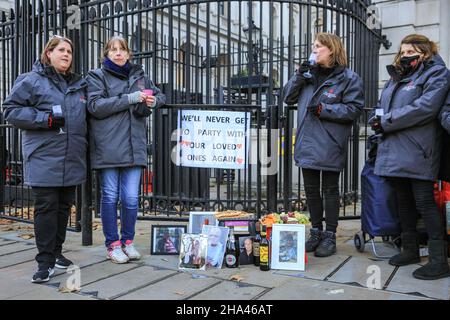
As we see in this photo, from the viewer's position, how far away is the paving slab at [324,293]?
3.08m

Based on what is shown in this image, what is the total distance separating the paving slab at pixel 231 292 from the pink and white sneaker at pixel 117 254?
3.38 ft

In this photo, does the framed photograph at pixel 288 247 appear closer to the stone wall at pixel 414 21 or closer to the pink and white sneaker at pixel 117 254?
the pink and white sneaker at pixel 117 254

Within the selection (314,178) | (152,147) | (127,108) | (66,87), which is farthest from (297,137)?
(152,147)

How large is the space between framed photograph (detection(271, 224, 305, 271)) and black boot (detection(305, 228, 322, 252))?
584mm

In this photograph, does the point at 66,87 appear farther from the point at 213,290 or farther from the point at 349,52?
the point at 349,52

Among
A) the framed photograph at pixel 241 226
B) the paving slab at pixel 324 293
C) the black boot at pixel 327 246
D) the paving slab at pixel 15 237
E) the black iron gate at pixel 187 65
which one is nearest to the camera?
the paving slab at pixel 324 293

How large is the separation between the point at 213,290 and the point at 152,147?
375 cm

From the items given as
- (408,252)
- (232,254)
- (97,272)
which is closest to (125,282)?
(97,272)

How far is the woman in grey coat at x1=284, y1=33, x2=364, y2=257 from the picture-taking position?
13.4 ft

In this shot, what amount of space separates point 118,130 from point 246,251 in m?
1.51

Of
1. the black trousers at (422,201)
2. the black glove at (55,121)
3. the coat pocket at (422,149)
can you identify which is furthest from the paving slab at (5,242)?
the coat pocket at (422,149)

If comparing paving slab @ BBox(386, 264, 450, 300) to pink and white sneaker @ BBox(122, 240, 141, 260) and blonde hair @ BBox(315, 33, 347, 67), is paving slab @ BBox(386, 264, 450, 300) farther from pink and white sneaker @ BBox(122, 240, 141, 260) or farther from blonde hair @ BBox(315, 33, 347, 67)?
pink and white sneaker @ BBox(122, 240, 141, 260)

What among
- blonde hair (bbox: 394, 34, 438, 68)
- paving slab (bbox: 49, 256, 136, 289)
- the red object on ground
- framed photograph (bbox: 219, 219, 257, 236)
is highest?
blonde hair (bbox: 394, 34, 438, 68)

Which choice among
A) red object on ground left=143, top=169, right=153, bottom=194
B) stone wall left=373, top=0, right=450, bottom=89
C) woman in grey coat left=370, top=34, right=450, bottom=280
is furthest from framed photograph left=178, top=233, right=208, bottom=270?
stone wall left=373, top=0, right=450, bottom=89
